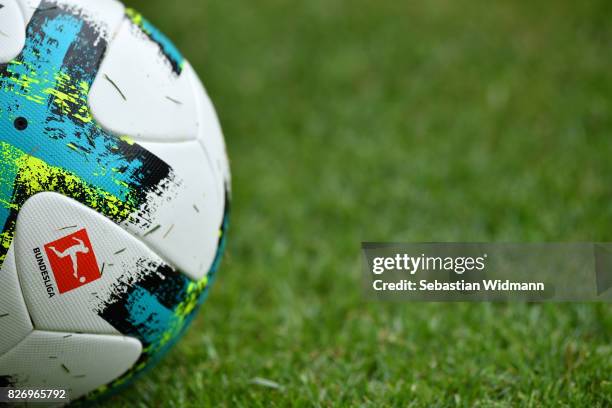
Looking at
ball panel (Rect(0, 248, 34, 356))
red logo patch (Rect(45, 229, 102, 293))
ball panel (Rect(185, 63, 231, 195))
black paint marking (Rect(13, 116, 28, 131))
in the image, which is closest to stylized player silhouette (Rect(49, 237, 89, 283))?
red logo patch (Rect(45, 229, 102, 293))

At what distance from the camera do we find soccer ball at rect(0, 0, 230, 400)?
183 cm

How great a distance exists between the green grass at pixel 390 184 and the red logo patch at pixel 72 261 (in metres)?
0.64

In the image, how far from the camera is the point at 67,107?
1.88m

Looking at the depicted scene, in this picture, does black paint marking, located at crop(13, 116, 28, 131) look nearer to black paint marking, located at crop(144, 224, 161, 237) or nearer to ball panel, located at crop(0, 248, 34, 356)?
ball panel, located at crop(0, 248, 34, 356)

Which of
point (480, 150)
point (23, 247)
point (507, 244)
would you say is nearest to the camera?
point (23, 247)

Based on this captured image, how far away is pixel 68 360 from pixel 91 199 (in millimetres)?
473

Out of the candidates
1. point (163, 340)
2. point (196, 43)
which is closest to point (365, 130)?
point (196, 43)

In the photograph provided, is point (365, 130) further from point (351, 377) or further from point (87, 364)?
point (87, 364)

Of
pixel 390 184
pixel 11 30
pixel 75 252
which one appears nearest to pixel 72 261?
pixel 75 252

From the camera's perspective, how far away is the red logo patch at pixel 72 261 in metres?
1.84

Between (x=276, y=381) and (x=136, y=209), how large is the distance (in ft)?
2.76

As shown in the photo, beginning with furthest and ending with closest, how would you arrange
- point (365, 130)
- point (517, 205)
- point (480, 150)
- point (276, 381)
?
point (365, 130), point (480, 150), point (517, 205), point (276, 381)

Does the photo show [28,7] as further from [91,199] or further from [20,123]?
[91,199]

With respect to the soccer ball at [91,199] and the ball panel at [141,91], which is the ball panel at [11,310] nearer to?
the soccer ball at [91,199]
